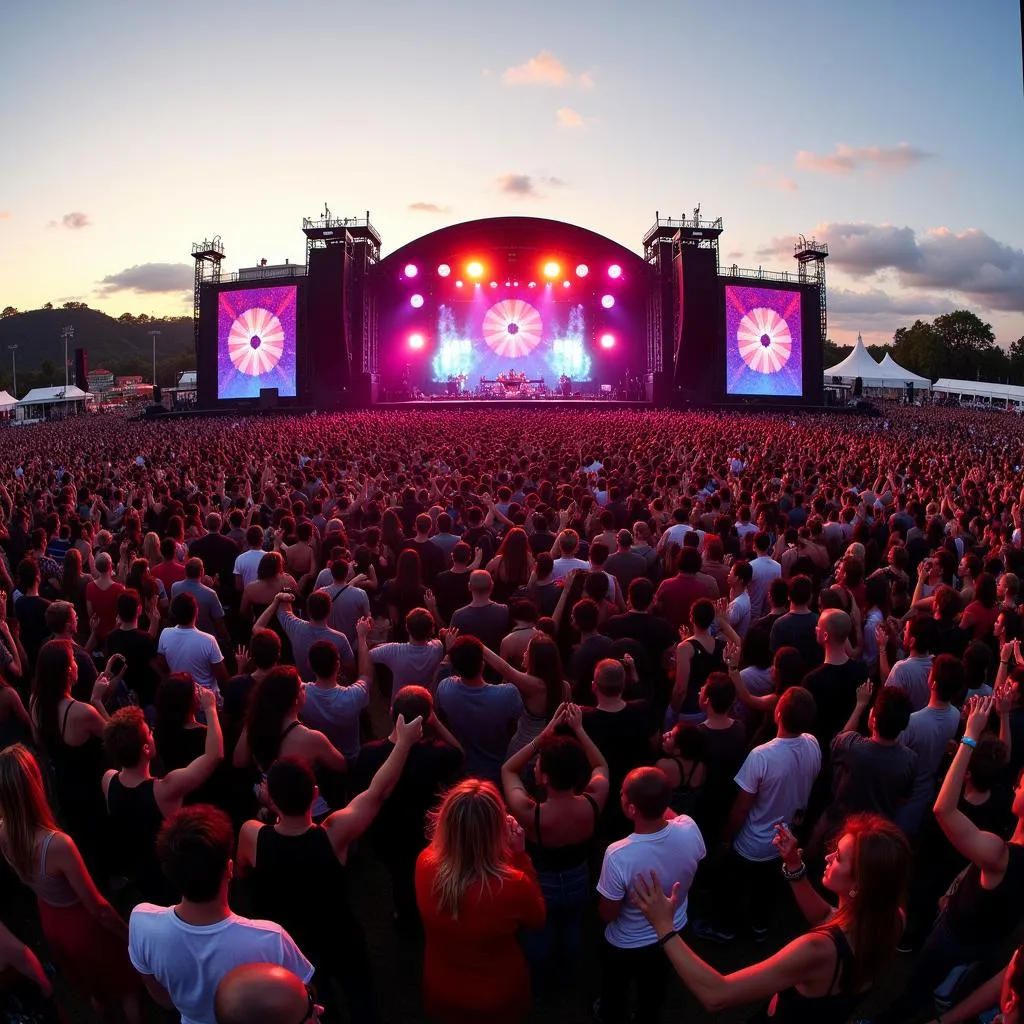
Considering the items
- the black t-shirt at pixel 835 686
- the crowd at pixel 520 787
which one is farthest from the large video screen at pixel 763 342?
the black t-shirt at pixel 835 686

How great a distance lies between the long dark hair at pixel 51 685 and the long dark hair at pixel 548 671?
7.55ft

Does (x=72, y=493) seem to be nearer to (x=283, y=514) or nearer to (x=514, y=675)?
(x=283, y=514)

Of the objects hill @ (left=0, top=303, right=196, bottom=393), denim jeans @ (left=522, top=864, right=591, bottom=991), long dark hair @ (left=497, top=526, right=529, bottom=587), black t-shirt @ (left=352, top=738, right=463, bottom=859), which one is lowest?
denim jeans @ (left=522, top=864, right=591, bottom=991)

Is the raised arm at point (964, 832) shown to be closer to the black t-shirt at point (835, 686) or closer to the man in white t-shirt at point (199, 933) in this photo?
the black t-shirt at point (835, 686)

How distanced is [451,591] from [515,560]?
23.7 inches

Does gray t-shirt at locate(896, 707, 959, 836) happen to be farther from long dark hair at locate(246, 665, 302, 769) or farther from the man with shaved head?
the man with shaved head

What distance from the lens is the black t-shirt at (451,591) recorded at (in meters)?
6.86

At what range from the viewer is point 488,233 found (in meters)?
38.7

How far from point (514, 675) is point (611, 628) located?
1.09m

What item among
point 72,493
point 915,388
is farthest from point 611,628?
point 915,388

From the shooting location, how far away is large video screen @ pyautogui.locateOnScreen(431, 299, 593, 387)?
40.7 m

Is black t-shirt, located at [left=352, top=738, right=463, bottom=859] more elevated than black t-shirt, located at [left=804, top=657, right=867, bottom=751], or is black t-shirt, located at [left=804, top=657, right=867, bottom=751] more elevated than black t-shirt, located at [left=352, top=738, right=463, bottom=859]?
black t-shirt, located at [left=804, top=657, right=867, bottom=751]

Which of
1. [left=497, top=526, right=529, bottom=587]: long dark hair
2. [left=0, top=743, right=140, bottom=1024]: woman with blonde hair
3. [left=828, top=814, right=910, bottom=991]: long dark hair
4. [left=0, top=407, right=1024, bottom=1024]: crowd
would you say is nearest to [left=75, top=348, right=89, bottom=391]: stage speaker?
[left=0, top=407, right=1024, bottom=1024]: crowd

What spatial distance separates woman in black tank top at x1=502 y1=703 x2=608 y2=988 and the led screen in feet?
126
